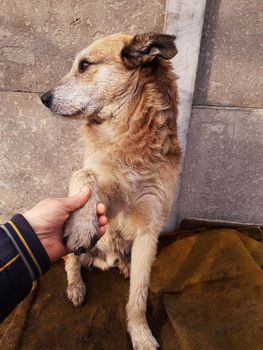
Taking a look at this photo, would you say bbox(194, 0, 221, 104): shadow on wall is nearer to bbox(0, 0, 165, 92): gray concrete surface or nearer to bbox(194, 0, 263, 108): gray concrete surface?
bbox(194, 0, 263, 108): gray concrete surface

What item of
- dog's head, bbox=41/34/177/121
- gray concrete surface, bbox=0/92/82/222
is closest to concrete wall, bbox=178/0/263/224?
dog's head, bbox=41/34/177/121

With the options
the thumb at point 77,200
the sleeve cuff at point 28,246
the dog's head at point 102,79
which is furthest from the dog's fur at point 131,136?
the sleeve cuff at point 28,246

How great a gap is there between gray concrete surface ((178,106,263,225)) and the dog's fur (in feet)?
2.38

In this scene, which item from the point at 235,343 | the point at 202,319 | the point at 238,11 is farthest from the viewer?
the point at 238,11

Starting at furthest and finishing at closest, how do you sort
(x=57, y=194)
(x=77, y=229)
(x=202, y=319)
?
(x=57, y=194) < (x=202, y=319) < (x=77, y=229)

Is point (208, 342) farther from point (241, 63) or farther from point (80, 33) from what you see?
point (80, 33)

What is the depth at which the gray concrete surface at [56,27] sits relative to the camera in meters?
2.28

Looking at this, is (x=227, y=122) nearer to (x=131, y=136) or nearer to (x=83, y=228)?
(x=131, y=136)

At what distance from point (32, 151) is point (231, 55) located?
1933mm

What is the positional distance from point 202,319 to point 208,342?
0.18 metres

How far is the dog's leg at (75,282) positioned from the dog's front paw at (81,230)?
2.46 feet

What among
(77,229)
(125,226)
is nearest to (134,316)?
(125,226)

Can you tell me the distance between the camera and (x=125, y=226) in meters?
1.99

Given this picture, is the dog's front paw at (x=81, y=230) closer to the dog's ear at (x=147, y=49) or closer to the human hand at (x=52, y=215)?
the human hand at (x=52, y=215)
